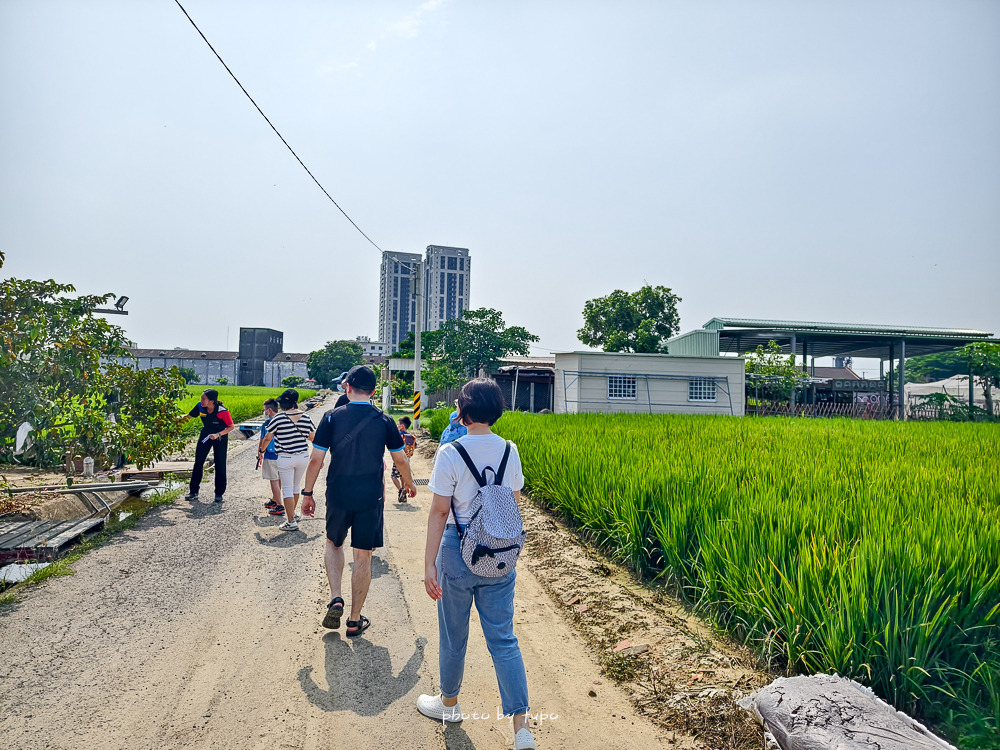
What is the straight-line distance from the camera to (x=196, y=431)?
19844 mm

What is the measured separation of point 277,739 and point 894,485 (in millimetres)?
5866

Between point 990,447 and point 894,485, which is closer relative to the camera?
point 894,485

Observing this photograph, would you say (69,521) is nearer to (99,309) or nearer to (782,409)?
(99,309)

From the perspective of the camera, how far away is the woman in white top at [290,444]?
6.82 meters

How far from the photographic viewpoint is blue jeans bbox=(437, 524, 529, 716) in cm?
280

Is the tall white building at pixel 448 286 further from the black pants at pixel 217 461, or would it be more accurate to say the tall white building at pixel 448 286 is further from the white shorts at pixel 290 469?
the white shorts at pixel 290 469

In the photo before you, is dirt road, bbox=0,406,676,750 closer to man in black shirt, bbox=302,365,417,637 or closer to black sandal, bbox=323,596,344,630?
black sandal, bbox=323,596,344,630

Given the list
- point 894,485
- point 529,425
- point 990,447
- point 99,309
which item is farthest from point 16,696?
point 990,447

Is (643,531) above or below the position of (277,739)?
above

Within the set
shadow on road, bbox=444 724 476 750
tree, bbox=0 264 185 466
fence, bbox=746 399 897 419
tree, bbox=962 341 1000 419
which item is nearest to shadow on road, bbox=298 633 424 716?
shadow on road, bbox=444 724 476 750

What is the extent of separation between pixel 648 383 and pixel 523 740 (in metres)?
26.7

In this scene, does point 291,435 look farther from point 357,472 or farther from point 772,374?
point 772,374

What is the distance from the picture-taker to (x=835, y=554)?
3.42 meters

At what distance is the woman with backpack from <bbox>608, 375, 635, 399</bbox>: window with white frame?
25815mm
